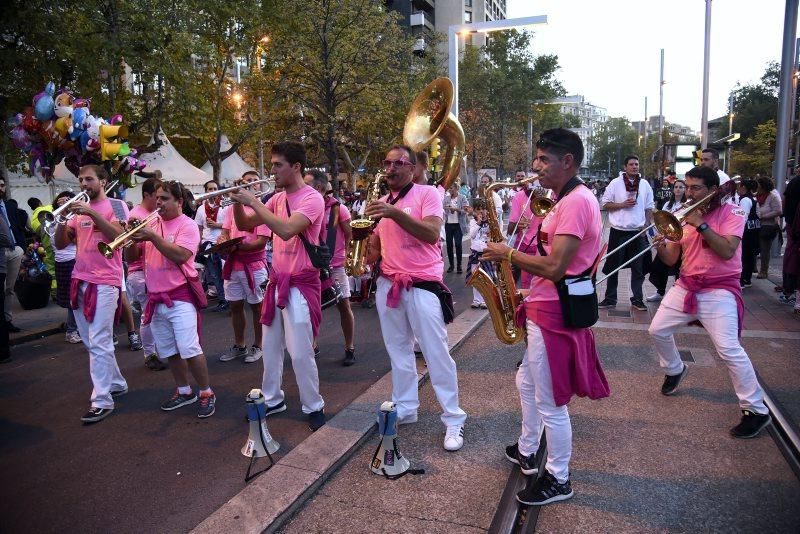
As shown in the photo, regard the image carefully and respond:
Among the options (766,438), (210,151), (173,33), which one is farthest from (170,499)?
(210,151)

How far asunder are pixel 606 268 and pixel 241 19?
13.7m

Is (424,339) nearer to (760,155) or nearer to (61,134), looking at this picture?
(61,134)

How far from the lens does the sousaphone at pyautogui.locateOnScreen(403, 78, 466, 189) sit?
4.94 m

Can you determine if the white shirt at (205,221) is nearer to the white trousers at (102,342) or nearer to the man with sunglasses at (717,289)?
the white trousers at (102,342)

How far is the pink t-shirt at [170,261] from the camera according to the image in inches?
177

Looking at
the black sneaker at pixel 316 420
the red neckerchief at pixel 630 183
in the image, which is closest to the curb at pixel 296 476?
the black sneaker at pixel 316 420

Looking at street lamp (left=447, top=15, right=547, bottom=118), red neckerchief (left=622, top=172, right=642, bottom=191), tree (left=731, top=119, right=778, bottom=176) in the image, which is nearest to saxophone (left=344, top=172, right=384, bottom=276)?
red neckerchief (left=622, top=172, right=642, bottom=191)

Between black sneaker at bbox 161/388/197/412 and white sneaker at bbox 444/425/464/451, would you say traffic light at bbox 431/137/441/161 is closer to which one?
white sneaker at bbox 444/425/464/451

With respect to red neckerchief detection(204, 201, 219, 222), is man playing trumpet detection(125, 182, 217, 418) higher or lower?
lower

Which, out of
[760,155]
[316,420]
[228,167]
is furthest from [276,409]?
[760,155]

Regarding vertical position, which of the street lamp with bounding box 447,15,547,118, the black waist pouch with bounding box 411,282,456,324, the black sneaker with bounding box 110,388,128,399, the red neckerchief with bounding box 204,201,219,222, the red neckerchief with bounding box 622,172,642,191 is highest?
the street lamp with bounding box 447,15,547,118

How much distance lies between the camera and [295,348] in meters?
4.06

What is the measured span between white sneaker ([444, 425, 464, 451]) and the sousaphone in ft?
7.69

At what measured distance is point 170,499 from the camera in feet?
11.1
